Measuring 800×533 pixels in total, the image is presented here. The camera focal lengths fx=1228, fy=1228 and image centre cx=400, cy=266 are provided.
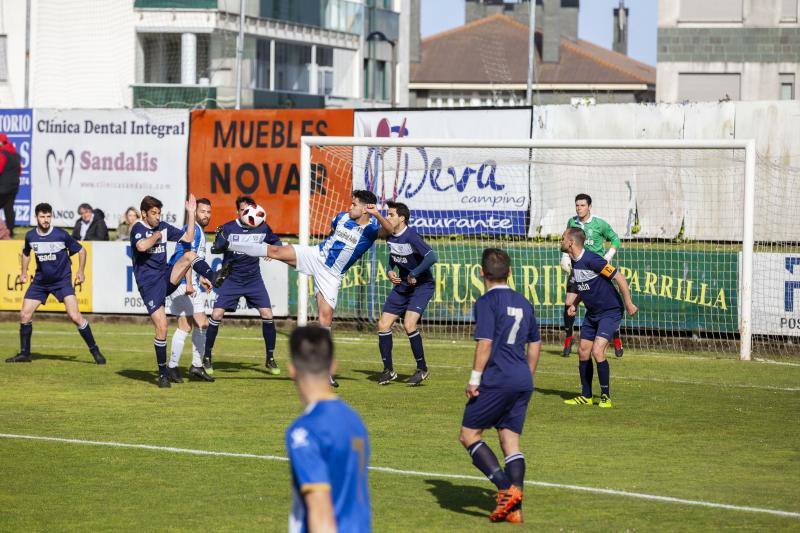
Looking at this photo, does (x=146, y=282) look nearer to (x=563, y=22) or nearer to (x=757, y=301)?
(x=757, y=301)

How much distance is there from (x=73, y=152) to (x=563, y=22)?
67022 mm

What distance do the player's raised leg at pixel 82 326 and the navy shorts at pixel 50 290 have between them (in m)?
0.09

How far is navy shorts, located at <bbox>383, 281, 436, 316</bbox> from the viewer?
54.1 ft

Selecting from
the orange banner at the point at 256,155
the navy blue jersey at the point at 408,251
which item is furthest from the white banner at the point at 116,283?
the navy blue jersey at the point at 408,251

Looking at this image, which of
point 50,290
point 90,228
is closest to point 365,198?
point 50,290

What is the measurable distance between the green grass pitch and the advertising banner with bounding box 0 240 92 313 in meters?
5.47

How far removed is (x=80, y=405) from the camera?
575 inches

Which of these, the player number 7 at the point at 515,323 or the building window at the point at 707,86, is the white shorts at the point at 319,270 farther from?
the building window at the point at 707,86

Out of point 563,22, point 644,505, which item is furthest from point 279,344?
point 563,22


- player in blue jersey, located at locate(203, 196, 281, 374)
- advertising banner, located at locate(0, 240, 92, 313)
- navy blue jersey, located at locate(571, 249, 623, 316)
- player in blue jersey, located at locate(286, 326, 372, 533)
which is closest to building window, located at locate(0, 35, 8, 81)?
advertising banner, located at locate(0, 240, 92, 313)

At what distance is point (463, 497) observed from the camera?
10047mm

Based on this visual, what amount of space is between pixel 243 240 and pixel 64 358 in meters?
4.33

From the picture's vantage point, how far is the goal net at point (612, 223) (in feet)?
67.1

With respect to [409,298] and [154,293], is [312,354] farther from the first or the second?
[409,298]
